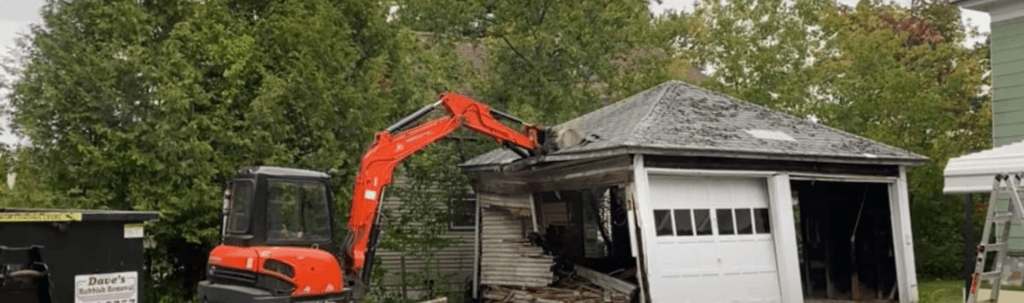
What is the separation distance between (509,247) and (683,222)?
3.62m

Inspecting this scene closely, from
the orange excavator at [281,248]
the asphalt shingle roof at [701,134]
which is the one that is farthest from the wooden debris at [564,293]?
the orange excavator at [281,248]

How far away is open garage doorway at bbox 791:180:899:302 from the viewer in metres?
19.0

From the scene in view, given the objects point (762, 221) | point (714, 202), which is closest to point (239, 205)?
point (714, 202)

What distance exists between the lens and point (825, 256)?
2006cm

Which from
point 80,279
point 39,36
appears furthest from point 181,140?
point 80,279

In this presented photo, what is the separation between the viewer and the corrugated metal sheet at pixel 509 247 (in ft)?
57.3

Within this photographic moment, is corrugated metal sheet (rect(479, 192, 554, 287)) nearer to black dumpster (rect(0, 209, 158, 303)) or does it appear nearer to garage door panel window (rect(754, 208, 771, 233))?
garage door panel window (rect(754, 208, 771, 233))

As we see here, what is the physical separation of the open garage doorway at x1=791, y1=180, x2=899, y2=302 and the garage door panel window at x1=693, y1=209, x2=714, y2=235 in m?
3.70

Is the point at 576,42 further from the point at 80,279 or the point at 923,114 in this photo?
the point at 80,279

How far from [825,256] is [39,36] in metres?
14.5

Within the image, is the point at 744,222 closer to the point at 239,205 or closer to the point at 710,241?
the point at 710,241

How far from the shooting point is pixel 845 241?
19812 mm

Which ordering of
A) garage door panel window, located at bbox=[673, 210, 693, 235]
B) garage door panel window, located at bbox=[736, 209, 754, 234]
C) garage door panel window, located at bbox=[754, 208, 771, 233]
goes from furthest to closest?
garage door panel window, located at bbox=[754, 208, 771, 233] → garage door panel window, located at bbox=[736, 209, 754, 234] → garage door panel window, located at bbox=[673, 210, 693, 235]

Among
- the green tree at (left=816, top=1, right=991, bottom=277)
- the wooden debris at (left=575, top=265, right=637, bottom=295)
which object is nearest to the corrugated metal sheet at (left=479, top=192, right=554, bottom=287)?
the wooden debris at (left=575, top=265, right=637, bottom=295)
